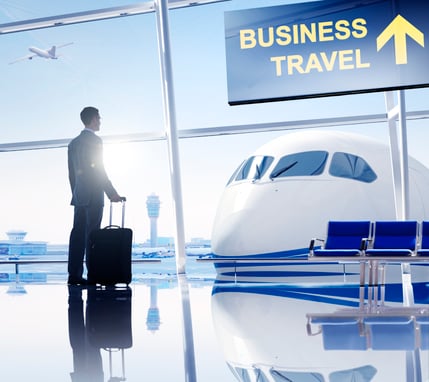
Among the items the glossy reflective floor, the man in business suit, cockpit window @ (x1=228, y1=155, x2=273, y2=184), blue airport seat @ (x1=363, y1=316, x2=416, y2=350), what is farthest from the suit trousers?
cockpit window @ (x1=228, y1=155, x2=273, y2=184)

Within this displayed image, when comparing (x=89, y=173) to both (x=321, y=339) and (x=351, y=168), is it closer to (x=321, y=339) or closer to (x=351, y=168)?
(x=321, y=339)

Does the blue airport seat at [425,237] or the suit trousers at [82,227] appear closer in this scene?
the suit trousers at [82,227]

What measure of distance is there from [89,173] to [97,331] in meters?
2.42

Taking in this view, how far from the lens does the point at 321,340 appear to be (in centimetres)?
224

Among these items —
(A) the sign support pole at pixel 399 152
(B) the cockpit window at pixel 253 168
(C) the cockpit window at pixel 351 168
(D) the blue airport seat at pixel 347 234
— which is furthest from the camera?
(B) the cockpit window at pixel 253 168

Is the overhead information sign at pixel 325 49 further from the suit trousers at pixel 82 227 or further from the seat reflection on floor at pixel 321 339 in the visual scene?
the seat reflection on floor at pixel 321 339

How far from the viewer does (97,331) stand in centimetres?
250

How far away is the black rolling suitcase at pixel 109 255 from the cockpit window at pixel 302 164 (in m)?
2.96

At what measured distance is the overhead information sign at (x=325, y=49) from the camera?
522 centimetres

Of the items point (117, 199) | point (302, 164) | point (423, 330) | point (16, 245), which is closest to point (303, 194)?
point (302, 164)

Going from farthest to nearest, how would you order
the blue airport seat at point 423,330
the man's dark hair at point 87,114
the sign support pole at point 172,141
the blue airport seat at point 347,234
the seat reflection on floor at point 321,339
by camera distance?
the sign support pole at point 172,141 → the blue airport seat at point 347,234 → the man's dark hair at point 87,114 → the blue airport seat at point 423,330 → the seat reflection on floor at point 321,339

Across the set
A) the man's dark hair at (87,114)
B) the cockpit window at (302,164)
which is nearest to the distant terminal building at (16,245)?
A: the man's dark hair at (87,114)

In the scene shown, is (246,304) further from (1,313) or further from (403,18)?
(403,18)

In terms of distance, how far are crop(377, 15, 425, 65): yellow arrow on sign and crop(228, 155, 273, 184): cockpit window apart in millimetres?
2499
